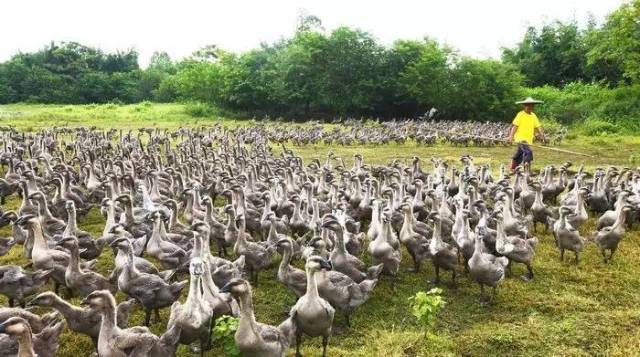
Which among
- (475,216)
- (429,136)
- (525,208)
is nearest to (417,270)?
(475,216)

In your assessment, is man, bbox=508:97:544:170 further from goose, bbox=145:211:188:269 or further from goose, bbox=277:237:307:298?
goose, bbox=145:211:188:269

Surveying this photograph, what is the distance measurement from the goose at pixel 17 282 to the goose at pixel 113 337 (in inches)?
101

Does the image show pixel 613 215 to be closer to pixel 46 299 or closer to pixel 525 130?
pixel 525 130

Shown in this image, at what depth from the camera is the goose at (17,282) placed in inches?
342

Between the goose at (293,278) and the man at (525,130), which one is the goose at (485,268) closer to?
the goose at (293,278)

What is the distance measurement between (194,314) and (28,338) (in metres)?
2.07

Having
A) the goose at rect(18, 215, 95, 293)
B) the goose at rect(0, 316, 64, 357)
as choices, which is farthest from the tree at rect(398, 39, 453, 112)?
the goose at rect(0, 316, 64, 357)

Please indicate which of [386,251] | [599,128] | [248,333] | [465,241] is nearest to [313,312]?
[248,333]

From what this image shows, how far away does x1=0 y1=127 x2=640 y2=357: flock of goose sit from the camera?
737 centimetres

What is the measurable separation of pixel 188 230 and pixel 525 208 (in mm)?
9306

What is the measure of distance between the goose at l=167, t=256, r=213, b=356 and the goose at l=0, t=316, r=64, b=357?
4.78ft

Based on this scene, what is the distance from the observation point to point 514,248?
35.5 ft

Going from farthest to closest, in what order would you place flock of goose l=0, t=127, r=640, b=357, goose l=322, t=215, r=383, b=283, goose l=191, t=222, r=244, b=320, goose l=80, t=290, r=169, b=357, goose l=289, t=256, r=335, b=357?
goose l=322, t=215, r=383, b=283 < goose l=191, t=222, r=244, b=320 < goose l=289, t=256, r=335, b=357 < flock of goose l=0, t=127, r=640, b=357 < goose l=80, t=290, r=169, b=357

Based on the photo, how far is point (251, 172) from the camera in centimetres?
1630
